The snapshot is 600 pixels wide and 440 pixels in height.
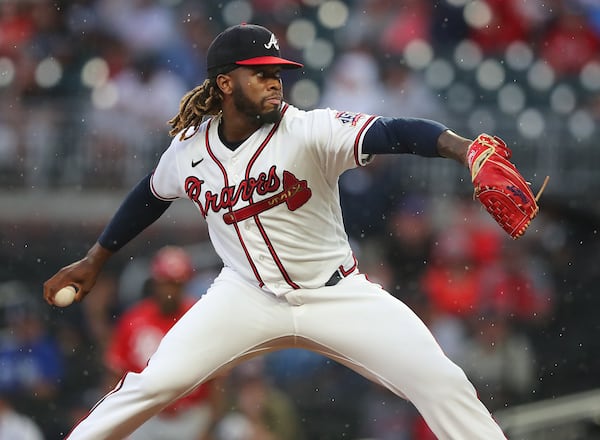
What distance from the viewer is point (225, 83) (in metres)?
3.38

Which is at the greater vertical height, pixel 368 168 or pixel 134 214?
pixel 134 214

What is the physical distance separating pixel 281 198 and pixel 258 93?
0.35 m

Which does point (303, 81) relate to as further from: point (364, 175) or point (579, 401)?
point (579, 401)

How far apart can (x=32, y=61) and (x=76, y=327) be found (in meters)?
2.28

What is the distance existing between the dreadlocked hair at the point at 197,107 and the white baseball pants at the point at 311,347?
22.7 inches

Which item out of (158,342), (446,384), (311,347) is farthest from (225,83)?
(158,342)

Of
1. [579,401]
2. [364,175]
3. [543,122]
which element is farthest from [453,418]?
[543,122]

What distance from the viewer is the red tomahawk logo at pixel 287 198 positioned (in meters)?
3.27

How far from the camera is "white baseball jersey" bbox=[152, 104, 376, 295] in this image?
3246 mm

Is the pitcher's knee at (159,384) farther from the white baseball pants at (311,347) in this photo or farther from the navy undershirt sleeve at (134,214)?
the navy undershirt sleeve at (134,214)

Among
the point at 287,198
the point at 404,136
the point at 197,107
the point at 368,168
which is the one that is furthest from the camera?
the point at 368,168

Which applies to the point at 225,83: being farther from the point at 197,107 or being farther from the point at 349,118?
the point at 349,118

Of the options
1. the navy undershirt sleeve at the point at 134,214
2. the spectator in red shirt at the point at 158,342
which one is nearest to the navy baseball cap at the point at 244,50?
the navy undershirt sleeve at the point at 134,214

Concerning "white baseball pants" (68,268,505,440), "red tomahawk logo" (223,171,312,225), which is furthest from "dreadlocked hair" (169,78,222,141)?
"white baseball pants" (68,268,505,440)
